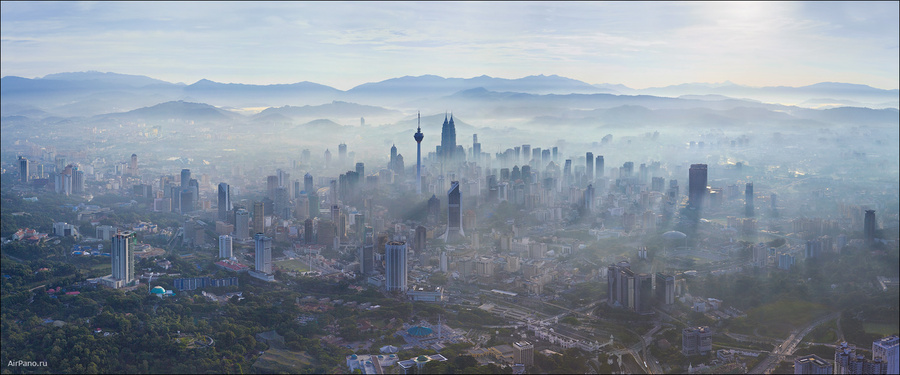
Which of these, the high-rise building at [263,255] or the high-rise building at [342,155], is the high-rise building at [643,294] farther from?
the high-rise building at [342,155]

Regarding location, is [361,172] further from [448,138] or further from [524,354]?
[524,354]

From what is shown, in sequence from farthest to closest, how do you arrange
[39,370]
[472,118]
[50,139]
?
[50,139] → [472,118] → [39,370]

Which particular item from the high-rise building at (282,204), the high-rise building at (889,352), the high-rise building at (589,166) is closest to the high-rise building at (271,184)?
the high-rise building at (282,204)

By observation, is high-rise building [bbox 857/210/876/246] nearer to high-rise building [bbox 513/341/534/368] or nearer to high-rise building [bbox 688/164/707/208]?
high-rise building [bbox 688/164/707/208]

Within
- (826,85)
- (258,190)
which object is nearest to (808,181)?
(826,85)

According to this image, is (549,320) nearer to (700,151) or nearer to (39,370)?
(39,370)

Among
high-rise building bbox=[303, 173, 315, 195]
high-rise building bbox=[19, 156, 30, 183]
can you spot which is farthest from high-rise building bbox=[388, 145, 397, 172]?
high-rise building bbox=[19, 156, 30, 183]
